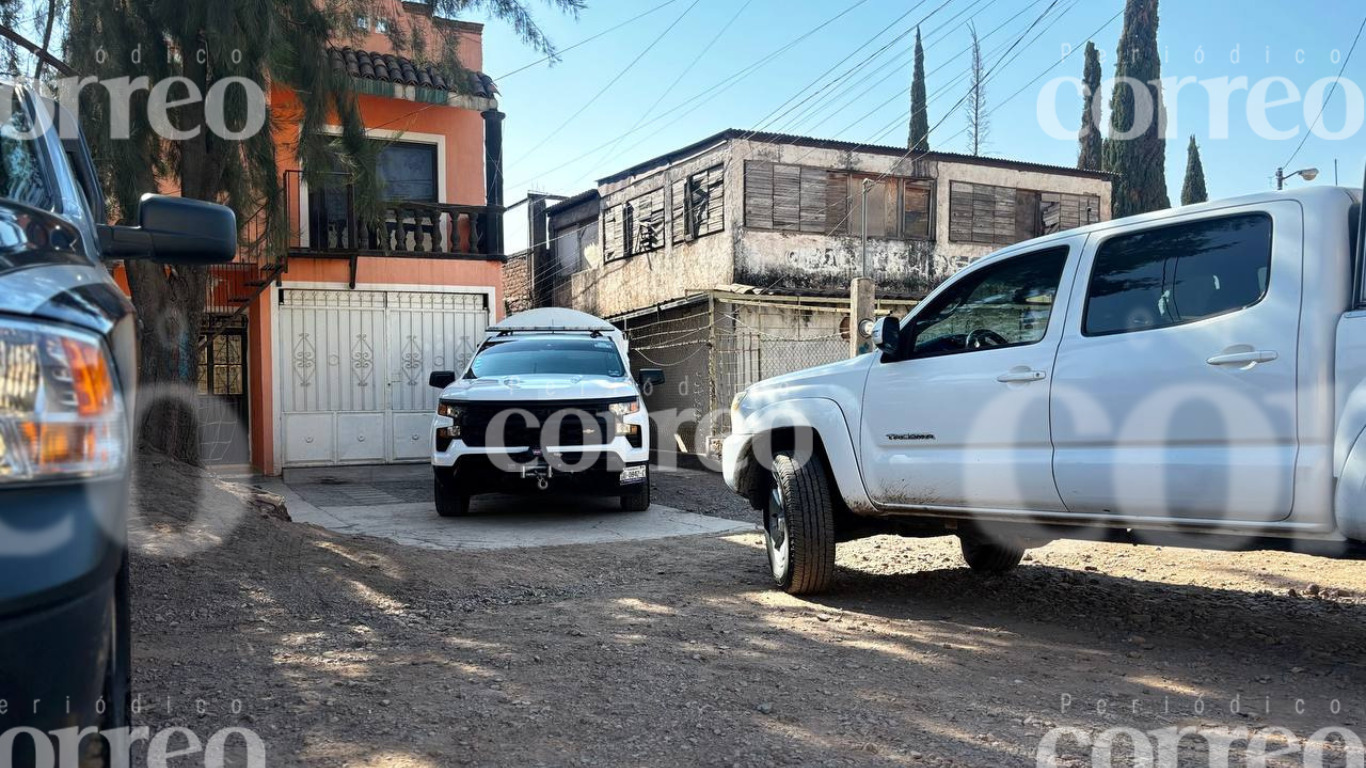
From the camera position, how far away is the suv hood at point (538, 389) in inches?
350

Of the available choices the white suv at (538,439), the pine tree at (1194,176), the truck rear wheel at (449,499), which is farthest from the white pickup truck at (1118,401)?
the pine tree at (1194,176)

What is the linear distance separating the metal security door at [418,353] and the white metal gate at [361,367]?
0.01 metres

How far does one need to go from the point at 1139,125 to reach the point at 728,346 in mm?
15010

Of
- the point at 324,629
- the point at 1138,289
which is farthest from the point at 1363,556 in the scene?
the point at 324,629

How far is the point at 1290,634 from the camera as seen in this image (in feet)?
15.2

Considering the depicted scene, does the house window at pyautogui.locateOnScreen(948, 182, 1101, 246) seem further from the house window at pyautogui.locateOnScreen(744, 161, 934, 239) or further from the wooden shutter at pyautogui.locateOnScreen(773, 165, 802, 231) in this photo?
the wooden shutter at pyautogui.locateOnScreen(773, 165, 802, 231)

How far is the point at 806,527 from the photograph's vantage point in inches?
210

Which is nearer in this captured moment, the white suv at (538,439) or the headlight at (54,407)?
the headlight at (54,407)

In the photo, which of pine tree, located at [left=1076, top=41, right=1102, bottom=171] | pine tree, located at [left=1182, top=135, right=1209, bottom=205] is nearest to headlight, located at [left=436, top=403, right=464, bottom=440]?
pine tree, located at [left=1076, top=41, right=1102, bottom=171]

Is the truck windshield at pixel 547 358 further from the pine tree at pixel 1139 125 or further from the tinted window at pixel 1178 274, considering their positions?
the pine tree at pixel 1139 125

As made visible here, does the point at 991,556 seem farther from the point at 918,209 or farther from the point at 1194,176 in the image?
the point at 1194,176

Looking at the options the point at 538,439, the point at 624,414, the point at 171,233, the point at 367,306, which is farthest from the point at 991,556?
the point at 367,306

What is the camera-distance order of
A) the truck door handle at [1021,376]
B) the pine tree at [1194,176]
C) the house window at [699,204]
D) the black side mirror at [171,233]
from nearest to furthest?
1. the black side mirror at [171,233]
2. the truck door handle at [1021,376]
3. the house window at [699,204]
4. the pine tree at [1194,176]

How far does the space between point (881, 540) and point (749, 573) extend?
5.83 ft
